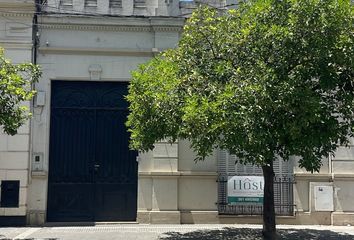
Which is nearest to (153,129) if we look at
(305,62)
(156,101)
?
(156,101)

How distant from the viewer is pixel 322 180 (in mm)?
13203

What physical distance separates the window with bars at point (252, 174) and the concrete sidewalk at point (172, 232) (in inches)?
19.7

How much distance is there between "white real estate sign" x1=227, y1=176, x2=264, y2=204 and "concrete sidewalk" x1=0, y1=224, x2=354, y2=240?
709mm

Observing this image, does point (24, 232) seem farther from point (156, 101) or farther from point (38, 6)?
point (38, 6)

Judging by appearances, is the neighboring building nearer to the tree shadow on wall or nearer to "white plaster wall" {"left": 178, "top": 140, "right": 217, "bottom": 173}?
"white plaster wall" {"left": 178, "top": 140, "right": 217, "bottom": 173}

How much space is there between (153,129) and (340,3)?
14.2 feet

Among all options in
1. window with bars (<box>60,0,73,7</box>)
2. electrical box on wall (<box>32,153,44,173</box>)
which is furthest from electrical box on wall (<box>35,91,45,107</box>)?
window with bars (<box>60,0,73,7</box>)

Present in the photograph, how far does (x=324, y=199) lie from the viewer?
1313 cm

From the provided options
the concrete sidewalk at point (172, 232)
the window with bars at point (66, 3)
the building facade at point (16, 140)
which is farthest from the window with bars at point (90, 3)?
the concrete sidewalk at point (172, 232)

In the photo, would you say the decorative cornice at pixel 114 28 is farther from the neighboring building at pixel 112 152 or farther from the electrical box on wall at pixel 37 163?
the electrical box on wall at pixel 37 163

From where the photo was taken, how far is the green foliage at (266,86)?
27.2 feet

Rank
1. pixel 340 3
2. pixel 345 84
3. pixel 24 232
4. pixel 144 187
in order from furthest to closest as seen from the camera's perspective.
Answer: pixel 144 187 < pixel 24 232 < pixel 345 84 < pixel 340 3

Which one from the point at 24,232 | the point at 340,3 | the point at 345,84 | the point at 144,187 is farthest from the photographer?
→ the point at 144,187

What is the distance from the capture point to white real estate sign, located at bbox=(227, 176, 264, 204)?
42.8 feet
